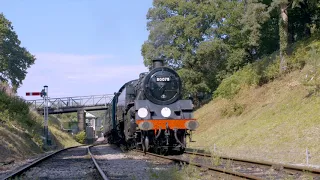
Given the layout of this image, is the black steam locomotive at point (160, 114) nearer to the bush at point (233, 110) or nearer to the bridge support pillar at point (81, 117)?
the bush at point (233, 110)

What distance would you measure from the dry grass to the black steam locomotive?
3072 millimetres

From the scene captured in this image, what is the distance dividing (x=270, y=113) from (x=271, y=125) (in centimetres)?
324

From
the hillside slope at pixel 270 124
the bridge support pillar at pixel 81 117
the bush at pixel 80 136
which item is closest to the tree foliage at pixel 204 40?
the hillside slope at pixel 270 124

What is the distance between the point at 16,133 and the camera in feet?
95.3

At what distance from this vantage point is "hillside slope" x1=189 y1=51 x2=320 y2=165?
18938 millimetres

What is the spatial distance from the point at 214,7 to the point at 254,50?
6.25 meters

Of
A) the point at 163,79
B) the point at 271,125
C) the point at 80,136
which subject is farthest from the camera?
the point at 80,136

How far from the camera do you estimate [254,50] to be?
46.9 meters

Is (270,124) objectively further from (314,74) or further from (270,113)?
(314,74)

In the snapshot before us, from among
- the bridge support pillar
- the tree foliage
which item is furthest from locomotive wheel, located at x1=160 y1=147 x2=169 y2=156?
the bridge support pillar

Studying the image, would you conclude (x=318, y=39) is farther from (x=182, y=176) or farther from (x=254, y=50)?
(x=182, y=176)

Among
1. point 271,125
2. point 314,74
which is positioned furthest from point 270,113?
point 314,74

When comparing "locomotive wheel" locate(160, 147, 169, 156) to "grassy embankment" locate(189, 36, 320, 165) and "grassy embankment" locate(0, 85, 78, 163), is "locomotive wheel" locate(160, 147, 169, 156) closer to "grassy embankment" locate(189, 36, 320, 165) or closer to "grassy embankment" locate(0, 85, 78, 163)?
"grassy embankment" locate(189, 36, 320, 165)

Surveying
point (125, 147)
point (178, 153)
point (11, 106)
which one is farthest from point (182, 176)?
point (11, 106)
